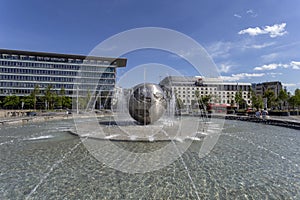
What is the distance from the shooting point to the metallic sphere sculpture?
14805 mm

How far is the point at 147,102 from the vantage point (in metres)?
14.7

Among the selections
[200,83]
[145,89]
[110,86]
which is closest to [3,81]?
[110,86]

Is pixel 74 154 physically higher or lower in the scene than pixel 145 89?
lower

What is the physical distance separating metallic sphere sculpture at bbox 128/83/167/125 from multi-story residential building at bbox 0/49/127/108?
69766 mm

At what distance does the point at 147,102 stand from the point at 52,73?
265 feet

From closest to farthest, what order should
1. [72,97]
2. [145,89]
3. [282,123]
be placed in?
1. [145,89]
2. [282,123]
3. [72,97]

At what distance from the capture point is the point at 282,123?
21266 mm

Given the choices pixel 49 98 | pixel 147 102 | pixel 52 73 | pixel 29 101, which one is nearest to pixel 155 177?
pixel 147 102

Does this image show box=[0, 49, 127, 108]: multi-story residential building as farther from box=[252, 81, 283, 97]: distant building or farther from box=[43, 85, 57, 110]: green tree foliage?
box=[252, 81, 283, 97]: distant building

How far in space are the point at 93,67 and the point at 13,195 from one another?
90443 mm

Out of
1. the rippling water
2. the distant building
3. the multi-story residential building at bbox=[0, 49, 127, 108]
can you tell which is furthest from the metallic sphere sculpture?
the distant building

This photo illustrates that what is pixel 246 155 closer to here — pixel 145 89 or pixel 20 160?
pixel 145 89

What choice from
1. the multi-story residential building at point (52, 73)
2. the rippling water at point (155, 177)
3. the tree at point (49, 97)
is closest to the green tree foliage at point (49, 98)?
the tree at point (49, 97)

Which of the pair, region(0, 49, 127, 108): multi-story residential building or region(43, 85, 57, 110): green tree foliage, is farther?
region(0, 49, 127, 108): multi-story residential building
